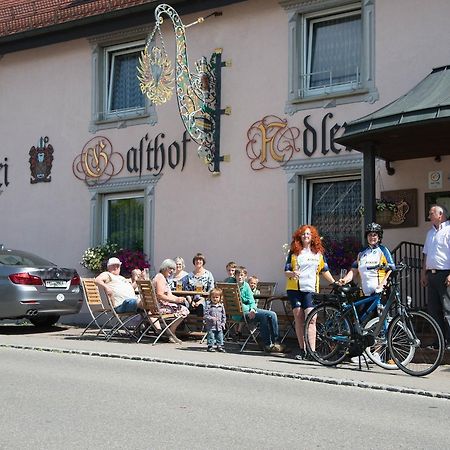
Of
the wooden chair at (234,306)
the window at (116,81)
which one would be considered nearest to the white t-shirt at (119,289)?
the wooden chair at (234,306)

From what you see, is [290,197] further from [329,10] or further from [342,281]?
[342,281]

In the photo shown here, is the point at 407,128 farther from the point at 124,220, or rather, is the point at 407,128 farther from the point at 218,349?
the point at 124,220

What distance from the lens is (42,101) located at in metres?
18.6

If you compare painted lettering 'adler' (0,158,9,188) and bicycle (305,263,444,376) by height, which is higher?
painted lettering 'adler' (0,158,9,188)

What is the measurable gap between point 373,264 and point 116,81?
8723 millimetres

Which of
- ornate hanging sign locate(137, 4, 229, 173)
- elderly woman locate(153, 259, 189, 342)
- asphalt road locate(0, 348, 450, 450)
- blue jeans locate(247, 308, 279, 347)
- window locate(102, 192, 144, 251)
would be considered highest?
ornate hanging sign locate(137, 4, 229, 173)

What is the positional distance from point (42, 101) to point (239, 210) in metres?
5.73

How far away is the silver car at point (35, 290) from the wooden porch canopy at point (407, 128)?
5538 millimetres

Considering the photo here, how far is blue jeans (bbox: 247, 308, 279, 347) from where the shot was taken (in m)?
12.1

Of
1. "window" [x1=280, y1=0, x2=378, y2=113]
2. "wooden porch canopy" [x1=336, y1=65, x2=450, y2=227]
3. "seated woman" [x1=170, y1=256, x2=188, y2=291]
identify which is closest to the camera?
"wooden porch canopy" [x1=336, y1=65, x2=450, y2=227]

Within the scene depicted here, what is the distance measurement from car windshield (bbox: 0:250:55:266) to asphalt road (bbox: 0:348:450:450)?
5.19 metres

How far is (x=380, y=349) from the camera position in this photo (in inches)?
410

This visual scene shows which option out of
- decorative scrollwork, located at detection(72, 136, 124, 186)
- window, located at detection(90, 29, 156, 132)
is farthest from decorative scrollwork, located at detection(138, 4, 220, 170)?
decorative scrollwork, located at detection(72, 136, 124, 186)

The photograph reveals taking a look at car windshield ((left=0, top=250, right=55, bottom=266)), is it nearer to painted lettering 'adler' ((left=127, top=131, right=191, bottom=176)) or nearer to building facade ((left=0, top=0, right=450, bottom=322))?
building facade ((left=0, top=0, right=450, bottom=322))
